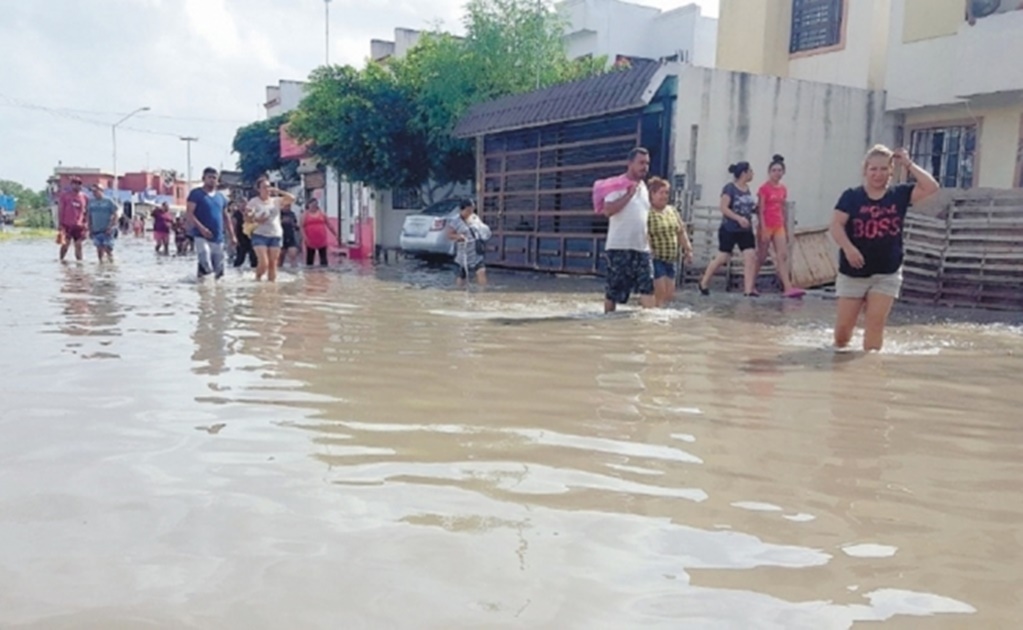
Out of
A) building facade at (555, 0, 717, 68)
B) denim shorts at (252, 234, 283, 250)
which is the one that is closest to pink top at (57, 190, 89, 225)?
denim shorts at (252, 234, 283, 250)

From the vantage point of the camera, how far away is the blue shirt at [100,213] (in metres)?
16.2

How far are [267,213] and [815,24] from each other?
10.9 meters

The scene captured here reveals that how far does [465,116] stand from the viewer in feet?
58.6

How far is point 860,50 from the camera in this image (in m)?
15.7

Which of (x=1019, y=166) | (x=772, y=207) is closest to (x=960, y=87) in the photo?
(x=1019, y=166)

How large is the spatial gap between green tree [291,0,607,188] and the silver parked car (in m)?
2.50

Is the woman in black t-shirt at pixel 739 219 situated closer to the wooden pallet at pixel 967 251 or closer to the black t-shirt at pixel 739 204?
the black t-shirt at pixel 739 204

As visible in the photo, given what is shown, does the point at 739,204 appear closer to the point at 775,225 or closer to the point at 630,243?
the point at 775,225

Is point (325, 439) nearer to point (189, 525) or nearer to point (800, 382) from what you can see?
point (189, 525)

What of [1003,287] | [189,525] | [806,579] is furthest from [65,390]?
[1003,287]

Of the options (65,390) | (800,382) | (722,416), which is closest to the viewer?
(722,416)

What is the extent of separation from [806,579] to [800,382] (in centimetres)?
277

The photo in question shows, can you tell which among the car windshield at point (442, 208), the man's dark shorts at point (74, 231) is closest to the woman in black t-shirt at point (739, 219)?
the car windshield at point (442, 208)

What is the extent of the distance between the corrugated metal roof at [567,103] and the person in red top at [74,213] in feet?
22.7
